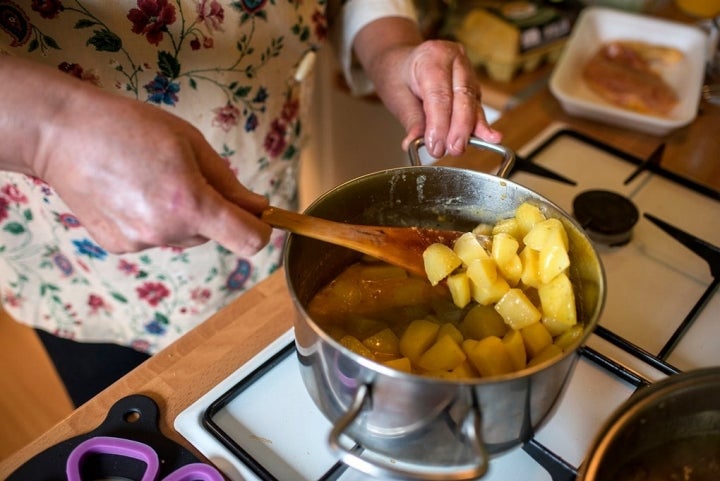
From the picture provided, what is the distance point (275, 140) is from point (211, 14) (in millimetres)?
202

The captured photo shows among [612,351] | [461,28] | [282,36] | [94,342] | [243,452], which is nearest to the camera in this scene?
[243,452]

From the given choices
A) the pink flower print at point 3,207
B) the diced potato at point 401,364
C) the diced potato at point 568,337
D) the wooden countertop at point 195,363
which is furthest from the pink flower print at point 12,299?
the diced potato at point 568,337

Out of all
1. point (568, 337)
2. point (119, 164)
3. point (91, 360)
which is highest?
point (119, 164)

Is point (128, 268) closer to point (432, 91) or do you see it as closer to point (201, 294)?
point (201, 294)

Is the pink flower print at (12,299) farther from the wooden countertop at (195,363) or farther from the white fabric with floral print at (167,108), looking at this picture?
the wooden countertop at (195,363)

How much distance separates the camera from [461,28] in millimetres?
1273

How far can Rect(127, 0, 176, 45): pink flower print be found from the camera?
0.65 m

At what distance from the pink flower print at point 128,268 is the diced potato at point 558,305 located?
52 cm

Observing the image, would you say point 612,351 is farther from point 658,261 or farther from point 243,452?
point 243,452

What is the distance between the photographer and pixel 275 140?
0.86 metres

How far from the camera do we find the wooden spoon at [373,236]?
505 millimetres

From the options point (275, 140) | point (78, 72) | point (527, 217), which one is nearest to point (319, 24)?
point (275, 140)

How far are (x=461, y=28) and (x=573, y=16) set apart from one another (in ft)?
0.79

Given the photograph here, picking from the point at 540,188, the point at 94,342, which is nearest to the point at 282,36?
the point at 540,188
